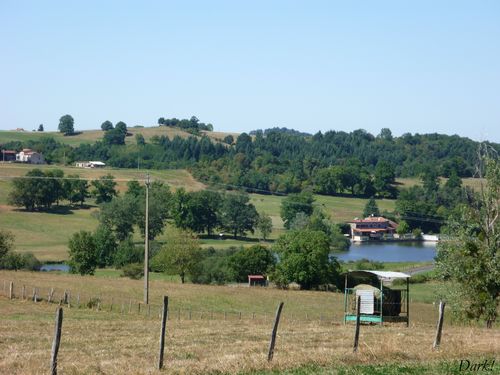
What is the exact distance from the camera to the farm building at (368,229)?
155m

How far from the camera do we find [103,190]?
145m

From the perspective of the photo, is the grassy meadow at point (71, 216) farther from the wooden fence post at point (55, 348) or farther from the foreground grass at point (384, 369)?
the wooden fence post at point (55, 348)

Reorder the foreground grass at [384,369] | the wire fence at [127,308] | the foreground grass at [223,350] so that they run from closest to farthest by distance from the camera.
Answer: the foreground grass at [384,369]
the foreground grass at [223,350]
the wire fence at [127,308]

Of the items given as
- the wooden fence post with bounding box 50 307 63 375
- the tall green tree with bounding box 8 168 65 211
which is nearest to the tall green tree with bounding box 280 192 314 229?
the tall green tree with bounding box 8 168 65 211

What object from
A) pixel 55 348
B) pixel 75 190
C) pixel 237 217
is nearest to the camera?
pixel 55 348

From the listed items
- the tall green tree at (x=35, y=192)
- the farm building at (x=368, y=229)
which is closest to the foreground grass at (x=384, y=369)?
the tall green tree at (x=35, y=192)

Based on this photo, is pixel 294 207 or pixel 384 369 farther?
pixel 294 207

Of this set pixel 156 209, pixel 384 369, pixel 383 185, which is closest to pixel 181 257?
pixel 156 209

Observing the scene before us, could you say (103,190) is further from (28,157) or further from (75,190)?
(28,157)

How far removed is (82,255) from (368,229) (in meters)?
78.0

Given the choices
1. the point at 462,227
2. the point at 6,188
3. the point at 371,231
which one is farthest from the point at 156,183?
the point at 462,227

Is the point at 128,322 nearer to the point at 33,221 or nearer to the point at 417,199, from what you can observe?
the point at 33,221

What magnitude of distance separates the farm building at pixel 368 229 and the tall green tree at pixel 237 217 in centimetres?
2510

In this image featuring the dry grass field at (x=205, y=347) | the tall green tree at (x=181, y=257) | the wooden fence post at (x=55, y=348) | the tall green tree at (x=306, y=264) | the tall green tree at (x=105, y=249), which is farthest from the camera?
the tall green tree at (x=105, y=249)
